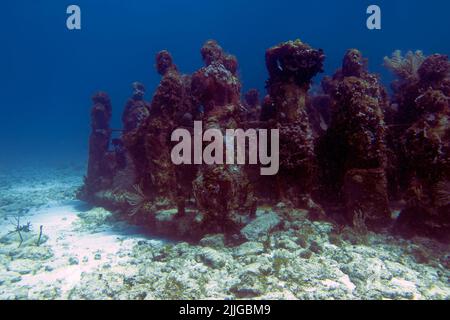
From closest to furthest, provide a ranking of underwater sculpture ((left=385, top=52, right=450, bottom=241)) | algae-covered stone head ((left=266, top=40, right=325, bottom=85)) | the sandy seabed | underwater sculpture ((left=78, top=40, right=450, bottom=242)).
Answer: the sandy seabed
underwater sculpture ((left=385, top=52, right=450, bottom=241))
underwater sculpture ((left=78, top=40, right=450, bottom=242))
algae-covered stone head ((left=266, top=40, right=325, bottom=85))

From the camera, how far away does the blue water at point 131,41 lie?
66.6 meters

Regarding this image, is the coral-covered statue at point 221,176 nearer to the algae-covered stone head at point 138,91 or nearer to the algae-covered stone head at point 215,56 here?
the algae-covered stone head at point 215,56

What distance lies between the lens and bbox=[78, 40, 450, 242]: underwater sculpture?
729 centimetres

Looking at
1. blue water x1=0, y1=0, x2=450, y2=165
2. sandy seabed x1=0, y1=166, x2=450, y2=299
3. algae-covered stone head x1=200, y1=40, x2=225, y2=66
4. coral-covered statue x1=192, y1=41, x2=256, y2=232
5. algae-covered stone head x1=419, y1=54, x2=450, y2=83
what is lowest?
sandy seabed x1=0, y1=166, x2=450, y2=299

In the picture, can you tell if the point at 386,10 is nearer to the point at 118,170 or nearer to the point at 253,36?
the point at 253,36

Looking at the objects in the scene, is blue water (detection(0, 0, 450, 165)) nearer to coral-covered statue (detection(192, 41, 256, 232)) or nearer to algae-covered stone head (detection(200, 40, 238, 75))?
algae-covered stone head (detection(200, 40, 238, 75))

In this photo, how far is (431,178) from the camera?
6.97m

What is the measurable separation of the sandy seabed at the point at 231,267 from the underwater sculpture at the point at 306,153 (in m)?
0.53

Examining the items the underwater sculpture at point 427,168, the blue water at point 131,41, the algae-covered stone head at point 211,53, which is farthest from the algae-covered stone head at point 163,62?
the blue water at point 131,41

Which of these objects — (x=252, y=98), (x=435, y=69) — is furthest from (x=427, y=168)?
(x=252, y=98)

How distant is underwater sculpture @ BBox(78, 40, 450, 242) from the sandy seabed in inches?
20.8

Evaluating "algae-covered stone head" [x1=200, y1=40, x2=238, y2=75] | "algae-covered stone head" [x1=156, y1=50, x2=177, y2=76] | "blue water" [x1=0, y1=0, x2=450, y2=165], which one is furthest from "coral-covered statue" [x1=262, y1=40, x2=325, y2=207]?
"blue water" [x1=0, y1=0, x2=450, y2=165]

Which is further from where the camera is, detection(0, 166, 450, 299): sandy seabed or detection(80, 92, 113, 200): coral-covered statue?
detection(80, 92, 113, 200): coral-covered statue
